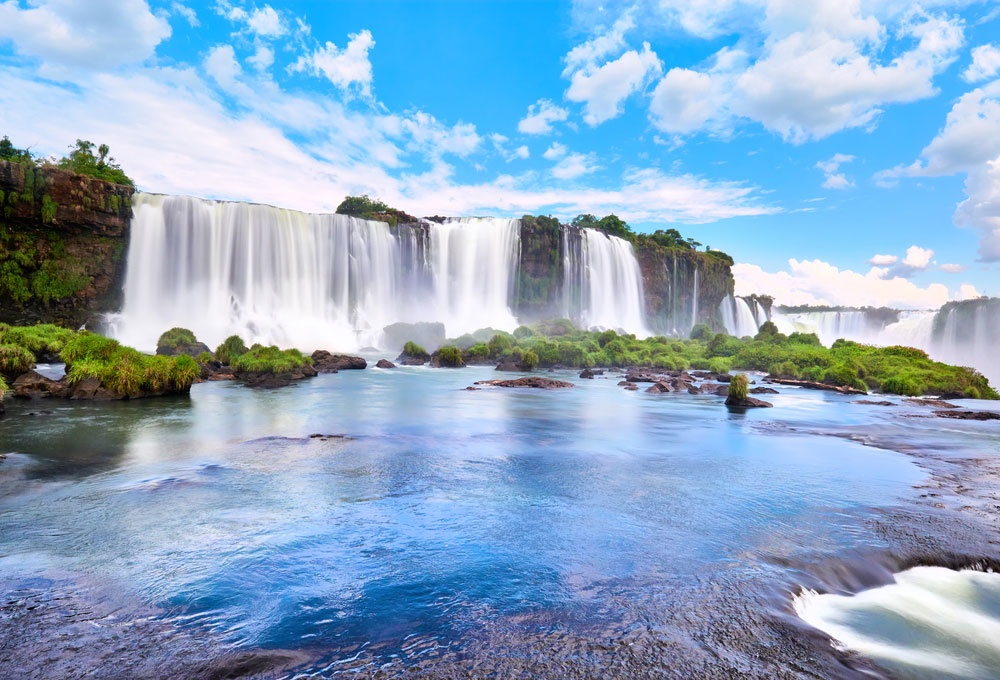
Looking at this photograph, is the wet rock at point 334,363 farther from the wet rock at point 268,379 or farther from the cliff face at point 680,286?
the cliff face at point 680,286

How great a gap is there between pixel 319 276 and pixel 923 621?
153 feet

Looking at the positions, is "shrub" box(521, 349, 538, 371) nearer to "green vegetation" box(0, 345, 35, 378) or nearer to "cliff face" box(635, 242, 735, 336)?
"green vegetation" box(0, 345, 35, 378)

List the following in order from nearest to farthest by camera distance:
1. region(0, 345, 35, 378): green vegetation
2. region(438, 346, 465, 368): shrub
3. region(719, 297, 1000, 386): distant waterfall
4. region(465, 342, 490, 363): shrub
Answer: region(0, 345, 35, 378): green vegetation → region(438, 346, 465, 368): shrub → region(465, 342, 490, 363): shrub → region(719, 297, 1000, 386): distant waterfall

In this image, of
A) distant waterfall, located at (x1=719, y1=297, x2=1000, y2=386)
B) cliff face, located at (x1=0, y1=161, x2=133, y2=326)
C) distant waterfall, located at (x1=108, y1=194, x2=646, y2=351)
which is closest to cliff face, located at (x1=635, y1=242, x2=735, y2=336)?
distant waterfall, located at (x1=719, y1=297, x2=1000, y2=386)

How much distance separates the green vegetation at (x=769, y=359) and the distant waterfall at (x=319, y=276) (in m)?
11.1

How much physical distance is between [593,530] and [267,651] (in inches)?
134

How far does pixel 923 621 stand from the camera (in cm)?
394

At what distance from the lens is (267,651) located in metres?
3.35

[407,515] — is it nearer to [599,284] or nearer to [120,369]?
[120,369]

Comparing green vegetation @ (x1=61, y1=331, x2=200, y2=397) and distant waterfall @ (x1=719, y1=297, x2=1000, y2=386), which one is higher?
distant waterfall @ (x1=719, y1=297, x2=1000, y2=386)

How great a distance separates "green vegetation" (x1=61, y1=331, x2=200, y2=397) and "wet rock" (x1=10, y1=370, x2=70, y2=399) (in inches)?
13.2

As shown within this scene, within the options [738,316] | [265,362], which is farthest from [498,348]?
[738,316]

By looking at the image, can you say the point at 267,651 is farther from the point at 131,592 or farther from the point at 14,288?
the point at 14,288

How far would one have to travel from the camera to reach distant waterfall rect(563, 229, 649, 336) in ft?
204
